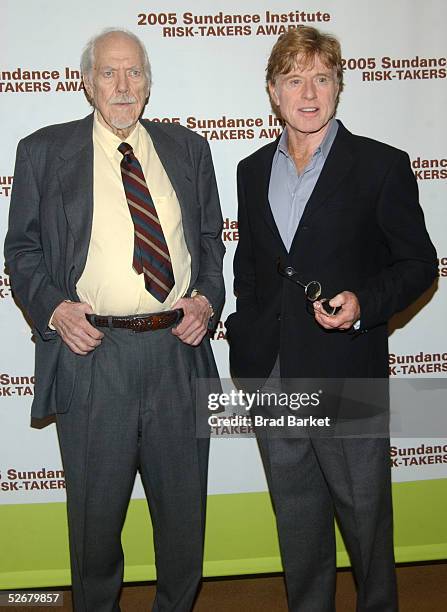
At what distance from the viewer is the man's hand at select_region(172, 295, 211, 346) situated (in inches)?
112

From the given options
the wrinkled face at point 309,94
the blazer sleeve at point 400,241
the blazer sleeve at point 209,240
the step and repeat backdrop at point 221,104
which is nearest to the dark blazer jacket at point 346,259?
the blazer sleeve at point 400,241

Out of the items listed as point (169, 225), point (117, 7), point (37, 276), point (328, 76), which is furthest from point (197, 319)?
point (117, 7)

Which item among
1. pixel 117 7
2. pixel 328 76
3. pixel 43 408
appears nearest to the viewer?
pixel 328 76

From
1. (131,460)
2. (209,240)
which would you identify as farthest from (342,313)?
(131,460)

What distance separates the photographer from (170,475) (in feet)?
9.70

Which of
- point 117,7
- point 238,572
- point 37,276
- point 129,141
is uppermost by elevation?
point 117,7

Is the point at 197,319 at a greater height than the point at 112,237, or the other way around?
the point at 112,237

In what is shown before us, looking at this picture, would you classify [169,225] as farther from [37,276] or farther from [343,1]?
[343,1]

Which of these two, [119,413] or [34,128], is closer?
[119,413]

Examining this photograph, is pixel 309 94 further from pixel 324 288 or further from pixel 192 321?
pixel 192 321

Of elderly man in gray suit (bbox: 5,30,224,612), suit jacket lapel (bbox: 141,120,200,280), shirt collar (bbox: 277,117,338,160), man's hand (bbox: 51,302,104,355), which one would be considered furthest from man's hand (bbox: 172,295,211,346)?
shirt collar (bbox: 277,117,338,160)

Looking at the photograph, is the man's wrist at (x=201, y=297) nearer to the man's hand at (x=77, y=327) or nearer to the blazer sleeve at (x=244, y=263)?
the blazer sleeve at (x=244, y=263)

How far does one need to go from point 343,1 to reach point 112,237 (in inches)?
59.1

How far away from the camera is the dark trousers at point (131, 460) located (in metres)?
2.84
